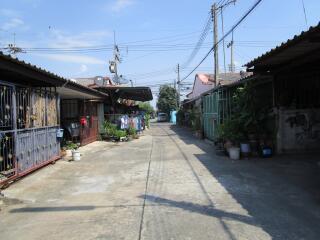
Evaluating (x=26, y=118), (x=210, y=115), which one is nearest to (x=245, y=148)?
(x=26, y=118)

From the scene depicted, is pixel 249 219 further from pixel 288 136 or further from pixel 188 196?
pixel 288 136

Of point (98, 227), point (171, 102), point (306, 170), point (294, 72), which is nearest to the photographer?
point (98, 227)

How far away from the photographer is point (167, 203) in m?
7.47

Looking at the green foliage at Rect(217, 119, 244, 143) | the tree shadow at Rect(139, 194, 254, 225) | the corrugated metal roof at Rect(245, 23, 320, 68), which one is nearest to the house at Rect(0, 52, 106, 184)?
the tree shadow at Rect(139, 194, 254, 225)

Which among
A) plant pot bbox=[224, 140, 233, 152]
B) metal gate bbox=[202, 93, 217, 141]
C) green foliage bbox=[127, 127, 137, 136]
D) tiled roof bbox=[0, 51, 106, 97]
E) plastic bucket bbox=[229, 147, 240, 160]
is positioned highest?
tiled roof bbox=[0, 51, 106, 97]

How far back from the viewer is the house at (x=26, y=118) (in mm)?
9664

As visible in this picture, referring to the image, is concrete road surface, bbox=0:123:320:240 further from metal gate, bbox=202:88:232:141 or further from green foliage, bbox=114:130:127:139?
green foliage, bbox=114:130:127:139

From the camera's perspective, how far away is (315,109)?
13.6 metres

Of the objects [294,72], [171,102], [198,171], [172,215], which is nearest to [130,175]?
[198,171]

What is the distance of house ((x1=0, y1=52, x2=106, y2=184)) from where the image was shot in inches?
380

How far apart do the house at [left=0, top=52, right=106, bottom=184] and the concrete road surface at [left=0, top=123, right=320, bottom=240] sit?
49cm

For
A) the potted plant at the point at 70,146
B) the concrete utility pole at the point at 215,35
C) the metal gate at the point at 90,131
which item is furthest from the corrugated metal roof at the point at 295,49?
the concrete utility pole at the point at 215,35

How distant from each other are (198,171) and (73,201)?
14.3 ft

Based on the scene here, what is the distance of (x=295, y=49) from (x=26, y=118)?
7.06 meters
